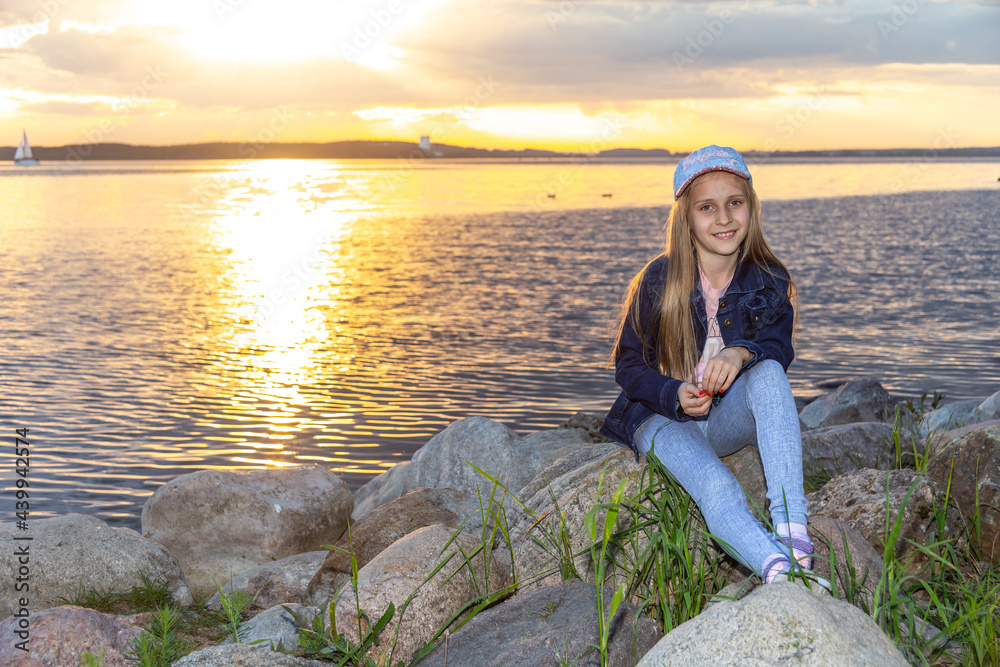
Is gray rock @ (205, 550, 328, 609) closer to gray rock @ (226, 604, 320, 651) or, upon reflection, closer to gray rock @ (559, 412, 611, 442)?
gray rock @ (226, 604, 320, 651)

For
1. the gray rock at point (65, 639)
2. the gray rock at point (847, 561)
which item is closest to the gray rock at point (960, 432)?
the gray rock at point (847, 561)

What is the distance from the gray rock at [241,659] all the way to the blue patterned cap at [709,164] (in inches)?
112

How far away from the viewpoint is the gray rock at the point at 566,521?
13.2 feet

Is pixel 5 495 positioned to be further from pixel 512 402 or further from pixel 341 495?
pixel 512 402

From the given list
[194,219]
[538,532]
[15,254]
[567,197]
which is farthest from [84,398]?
[567,197]

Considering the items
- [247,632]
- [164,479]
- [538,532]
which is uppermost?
[538,532]

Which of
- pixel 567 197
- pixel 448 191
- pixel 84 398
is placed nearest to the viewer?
pixel 84 398

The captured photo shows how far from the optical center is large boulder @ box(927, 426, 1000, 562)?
420 centimetres

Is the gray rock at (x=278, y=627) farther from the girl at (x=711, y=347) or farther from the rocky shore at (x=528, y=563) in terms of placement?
the girl at (x=711, y=347)

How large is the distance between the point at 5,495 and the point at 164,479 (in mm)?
1332

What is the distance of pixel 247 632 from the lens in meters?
4.18

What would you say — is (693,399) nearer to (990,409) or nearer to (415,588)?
(415,588)

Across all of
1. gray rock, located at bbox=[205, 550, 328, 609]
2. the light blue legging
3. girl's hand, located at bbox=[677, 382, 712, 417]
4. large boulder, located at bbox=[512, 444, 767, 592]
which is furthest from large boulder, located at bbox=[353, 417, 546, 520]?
girl's hand, located at bbox=[677, 382, 712, 417]

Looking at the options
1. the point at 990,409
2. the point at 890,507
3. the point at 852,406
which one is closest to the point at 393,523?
the point at 890,507
